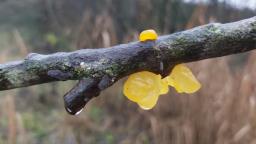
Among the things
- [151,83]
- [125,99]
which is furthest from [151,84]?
[125,99]

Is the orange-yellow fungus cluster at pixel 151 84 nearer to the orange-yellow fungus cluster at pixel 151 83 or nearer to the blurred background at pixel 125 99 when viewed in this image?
the orange-yellow fungus cluster at pixel 151 83

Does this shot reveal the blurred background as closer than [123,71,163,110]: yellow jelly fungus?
No

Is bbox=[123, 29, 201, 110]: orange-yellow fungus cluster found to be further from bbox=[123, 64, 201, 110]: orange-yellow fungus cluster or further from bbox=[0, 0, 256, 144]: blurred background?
bbox=[0, 0, 256, 144]: blurred background

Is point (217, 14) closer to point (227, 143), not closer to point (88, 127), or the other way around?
point (88, 127)

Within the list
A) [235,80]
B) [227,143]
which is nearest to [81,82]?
[227,143]

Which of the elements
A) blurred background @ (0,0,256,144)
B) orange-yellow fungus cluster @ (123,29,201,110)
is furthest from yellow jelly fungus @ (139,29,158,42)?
blurred background @ (0,0,256,144)

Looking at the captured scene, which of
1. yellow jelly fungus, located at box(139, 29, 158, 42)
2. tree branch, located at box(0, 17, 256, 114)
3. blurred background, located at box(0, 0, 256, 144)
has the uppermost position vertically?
yellow jelly fungus, located at box(139, 29, 158, 42)

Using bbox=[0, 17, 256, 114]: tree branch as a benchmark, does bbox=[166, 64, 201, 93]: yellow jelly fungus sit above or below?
below
